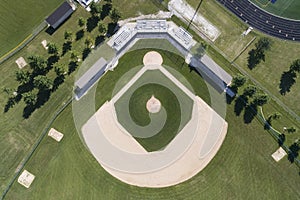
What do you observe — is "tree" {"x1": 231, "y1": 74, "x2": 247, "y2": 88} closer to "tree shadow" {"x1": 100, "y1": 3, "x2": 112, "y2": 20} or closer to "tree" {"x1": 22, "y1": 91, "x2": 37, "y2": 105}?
"tree shadow" {"x1": 100, "y1": 3, "x2": 112, "y2": 20}

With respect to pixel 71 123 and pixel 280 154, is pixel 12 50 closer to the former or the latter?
pixel 71 123

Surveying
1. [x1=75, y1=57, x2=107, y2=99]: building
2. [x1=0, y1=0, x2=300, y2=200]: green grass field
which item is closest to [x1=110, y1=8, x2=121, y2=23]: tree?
[x1=75, y1=57, x2=107, y2=99]: building

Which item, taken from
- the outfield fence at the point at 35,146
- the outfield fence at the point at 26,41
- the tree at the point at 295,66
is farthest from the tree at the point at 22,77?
the tree at the point at 295,66

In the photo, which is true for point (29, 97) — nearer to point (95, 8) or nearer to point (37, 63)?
point (37, 63)

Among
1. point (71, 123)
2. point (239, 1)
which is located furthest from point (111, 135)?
point (239, 1)

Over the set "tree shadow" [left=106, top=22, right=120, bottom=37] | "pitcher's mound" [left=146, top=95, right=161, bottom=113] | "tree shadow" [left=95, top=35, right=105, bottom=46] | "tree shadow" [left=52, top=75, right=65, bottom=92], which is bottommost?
"pitcher's mound" [left=146, top=95, right=161, bottom=113]
